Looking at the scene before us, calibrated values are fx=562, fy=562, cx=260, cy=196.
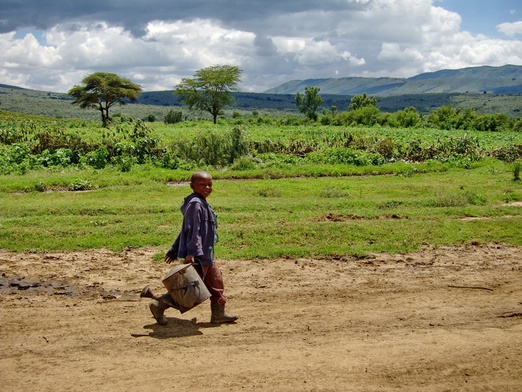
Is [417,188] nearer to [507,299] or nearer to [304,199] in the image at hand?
[304,199]

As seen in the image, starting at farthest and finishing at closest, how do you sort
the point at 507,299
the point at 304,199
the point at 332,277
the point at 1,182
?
the point at 1,182
the point at 304,199
the point at 332,277
the point at 507,299

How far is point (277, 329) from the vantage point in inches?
269

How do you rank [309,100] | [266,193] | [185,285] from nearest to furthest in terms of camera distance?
[185,285]
[266,193]
[309,100]

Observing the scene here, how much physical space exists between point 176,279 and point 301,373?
1922mm

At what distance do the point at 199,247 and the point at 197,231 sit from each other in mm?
197

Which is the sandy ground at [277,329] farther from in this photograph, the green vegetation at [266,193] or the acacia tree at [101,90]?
the acacia tree at [101,90]

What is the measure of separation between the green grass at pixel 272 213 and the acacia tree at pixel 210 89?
52.2 metres

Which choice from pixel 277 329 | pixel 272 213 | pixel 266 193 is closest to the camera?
pixel 277 329

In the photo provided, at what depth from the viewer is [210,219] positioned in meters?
6.91

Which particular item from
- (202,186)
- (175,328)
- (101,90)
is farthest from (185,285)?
(101,90)

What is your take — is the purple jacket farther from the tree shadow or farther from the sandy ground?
the sandy ground

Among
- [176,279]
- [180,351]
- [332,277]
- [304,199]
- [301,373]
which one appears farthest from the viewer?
[304,199]

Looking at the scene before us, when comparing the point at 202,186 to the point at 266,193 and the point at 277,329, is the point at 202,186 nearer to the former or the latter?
the point at 277,329

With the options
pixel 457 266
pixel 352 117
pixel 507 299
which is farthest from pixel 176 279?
pixel 352 117
